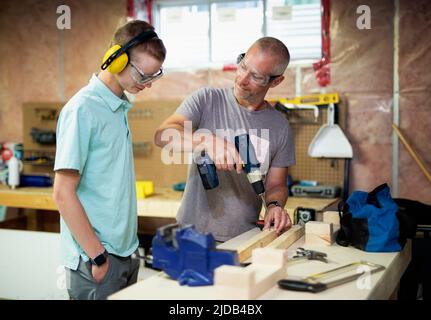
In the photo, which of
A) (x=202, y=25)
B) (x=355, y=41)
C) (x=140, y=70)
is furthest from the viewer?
(x=202, y=25)

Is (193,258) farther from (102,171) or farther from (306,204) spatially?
(306,204)

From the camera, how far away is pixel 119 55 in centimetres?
172

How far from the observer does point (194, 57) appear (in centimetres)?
417

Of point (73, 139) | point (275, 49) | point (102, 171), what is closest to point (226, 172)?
point (275, 49)

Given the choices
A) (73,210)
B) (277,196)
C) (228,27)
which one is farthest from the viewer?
(228,27)

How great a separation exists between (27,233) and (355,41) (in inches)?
107

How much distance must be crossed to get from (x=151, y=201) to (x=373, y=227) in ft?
6.35

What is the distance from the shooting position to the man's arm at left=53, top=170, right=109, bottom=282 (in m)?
1.59

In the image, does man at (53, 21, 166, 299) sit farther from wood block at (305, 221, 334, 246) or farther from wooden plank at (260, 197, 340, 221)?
wooden plank at (260, 197, 340, 221)

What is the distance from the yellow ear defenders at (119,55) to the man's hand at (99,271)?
67 cm

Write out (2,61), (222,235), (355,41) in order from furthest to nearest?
(2,61)
(355,41)
(222,235)

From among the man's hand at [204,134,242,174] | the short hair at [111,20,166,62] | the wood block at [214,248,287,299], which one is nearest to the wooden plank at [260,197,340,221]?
the man's hand at [204,134,242,174]
